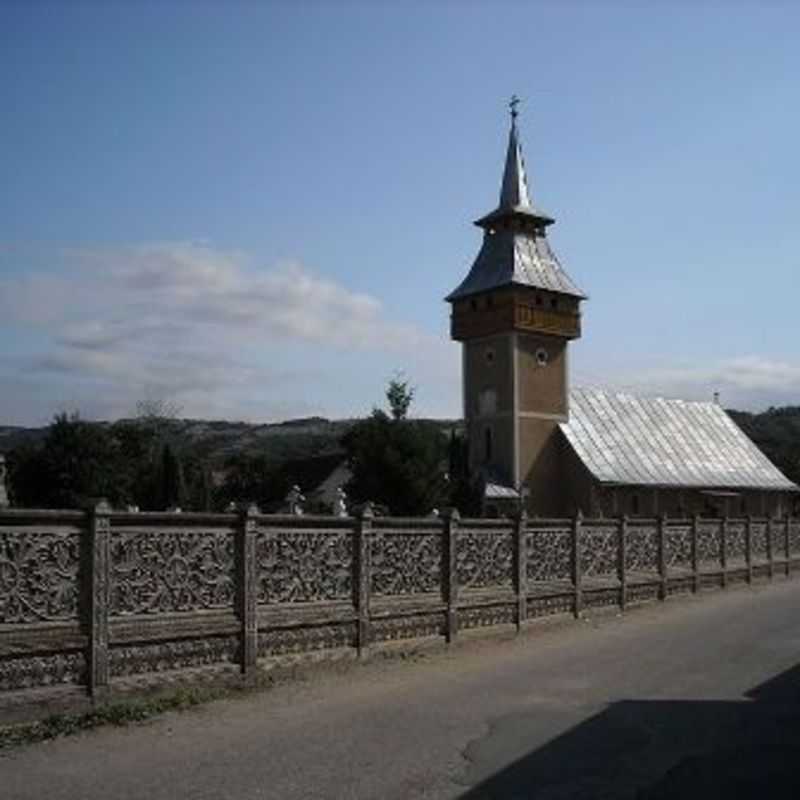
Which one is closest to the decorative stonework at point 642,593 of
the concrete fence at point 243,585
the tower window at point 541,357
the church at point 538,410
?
the concrete fence at point 243,585

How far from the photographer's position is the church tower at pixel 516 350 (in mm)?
59062

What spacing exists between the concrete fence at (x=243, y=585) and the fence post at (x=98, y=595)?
1 centimetres

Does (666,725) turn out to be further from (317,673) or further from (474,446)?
(474,446)

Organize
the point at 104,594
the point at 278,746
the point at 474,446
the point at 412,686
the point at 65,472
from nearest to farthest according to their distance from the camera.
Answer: the point at 278,746 → the point at 104,594 → the point at 412,686 → the point at 474,446 → the point at 65,472

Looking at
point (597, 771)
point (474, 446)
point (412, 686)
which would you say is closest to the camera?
point (597, 771)

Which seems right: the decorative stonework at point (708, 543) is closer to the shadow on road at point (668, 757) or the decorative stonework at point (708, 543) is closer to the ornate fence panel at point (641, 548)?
the ornate fence panel at point (641, 548)

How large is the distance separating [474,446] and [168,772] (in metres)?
52.8

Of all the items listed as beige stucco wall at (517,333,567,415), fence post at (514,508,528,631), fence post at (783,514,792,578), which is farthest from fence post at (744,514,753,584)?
beige stucco wall at (517,333,567,415)

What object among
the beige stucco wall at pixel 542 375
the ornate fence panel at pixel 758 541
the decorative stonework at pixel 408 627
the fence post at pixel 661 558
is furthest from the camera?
the beige stucco wall at pixel 542 375

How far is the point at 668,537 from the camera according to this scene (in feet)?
84.5

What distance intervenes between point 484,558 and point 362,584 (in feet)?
12.0

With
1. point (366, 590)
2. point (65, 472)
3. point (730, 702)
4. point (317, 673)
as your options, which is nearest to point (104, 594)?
point (317, 673)

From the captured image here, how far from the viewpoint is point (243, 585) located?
11906mm

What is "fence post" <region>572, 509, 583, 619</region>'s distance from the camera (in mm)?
20281
